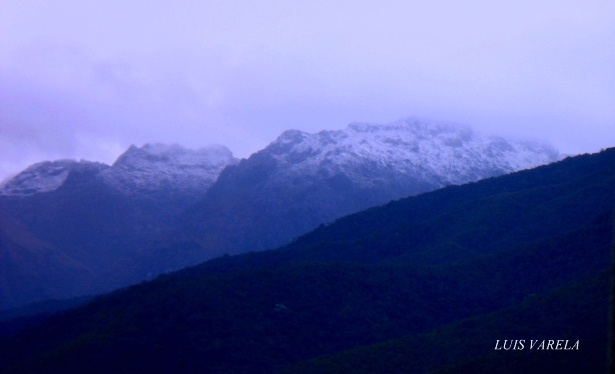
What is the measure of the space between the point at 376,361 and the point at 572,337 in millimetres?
15421

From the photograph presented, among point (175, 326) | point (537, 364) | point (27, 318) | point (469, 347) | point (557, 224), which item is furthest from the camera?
point (27, 318)

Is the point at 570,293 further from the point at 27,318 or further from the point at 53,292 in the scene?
the point at 53,292

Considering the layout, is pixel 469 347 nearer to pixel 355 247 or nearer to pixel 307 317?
pixel 307 317

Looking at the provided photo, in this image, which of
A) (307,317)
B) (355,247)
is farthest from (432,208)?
(307,317)

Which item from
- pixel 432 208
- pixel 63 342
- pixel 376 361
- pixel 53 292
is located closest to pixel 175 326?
pixel 63 342

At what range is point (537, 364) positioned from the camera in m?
57.3

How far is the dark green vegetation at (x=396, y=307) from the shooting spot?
70.4 m

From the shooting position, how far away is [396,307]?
295ft

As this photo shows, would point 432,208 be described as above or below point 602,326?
above

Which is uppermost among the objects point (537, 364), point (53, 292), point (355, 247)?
point (53, 292)

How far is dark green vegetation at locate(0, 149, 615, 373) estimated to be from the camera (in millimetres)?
70375

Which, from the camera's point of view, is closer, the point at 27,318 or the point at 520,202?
the point at 520,202

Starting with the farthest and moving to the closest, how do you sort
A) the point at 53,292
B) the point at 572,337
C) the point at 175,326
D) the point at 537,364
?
1. the point at 53,292
2. the point at 175,326
3. the point at 572,337
4. the point at 537,364

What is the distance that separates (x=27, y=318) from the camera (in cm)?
12588
